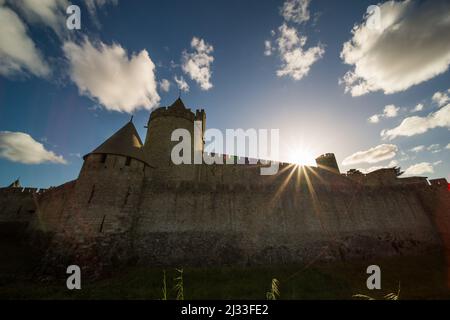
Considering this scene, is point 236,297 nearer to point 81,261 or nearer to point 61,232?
point 81,261

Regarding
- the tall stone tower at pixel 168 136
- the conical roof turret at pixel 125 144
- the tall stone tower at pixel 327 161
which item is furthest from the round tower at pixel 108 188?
the tall stone tower at pixel 327 161

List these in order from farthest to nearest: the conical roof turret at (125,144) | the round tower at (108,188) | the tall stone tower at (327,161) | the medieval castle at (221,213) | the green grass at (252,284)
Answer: the tall stone tower at (327,161) → the conical roof turret at (125,144) → the medieval castle at (221,213) → the round tower at (108,188) → the green grass at (252,284)

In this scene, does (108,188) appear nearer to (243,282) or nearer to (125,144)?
(125,144)

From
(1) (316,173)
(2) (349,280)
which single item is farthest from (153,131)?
(2) (349,280)

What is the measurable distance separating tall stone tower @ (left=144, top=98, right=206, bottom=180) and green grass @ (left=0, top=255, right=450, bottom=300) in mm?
7385

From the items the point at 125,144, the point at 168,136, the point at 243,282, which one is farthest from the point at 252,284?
the point at 168,136

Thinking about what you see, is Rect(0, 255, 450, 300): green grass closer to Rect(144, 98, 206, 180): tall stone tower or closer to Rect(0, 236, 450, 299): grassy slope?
Rect(0, 236, 450, 299): grassy slope

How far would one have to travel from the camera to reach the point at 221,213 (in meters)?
13.7

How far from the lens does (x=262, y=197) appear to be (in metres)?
14.6

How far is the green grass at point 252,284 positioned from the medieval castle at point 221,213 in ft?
3.40

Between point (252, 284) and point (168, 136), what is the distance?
13.1 m

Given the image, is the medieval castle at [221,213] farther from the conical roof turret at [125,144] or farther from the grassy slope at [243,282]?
the grassy slope at [243,282]

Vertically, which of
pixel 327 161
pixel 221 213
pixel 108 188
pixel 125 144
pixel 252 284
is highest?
pixel 327 161

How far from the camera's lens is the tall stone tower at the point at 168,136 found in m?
16.6
